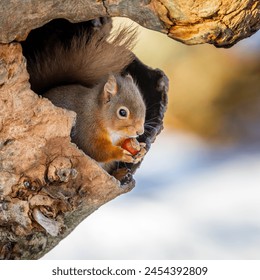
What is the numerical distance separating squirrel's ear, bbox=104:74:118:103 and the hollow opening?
0.08 meters

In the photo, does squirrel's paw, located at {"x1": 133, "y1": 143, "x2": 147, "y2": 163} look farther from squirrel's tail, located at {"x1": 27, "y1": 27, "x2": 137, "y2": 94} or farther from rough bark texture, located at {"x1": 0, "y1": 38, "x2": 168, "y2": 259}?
squirrel's tail, located at {"x1": 27, "y1": 27, "x2": 137, "y2": 94}

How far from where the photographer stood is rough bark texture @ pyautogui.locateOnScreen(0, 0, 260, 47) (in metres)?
1.69

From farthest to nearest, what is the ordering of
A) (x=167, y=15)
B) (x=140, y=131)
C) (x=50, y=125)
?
(x=140, y=131) < (x=50, y=125) < (x=167, y=15)

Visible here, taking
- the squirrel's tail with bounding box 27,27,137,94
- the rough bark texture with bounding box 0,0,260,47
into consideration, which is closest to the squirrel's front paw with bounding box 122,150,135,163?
the squirrel's tail with bounding box 27,27,137,94

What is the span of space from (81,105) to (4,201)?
399 mm

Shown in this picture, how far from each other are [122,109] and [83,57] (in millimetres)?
195

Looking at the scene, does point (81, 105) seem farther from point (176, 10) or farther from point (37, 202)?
point (176, 10)

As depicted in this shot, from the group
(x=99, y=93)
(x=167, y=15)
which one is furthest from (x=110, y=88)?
(x=167, y=15)

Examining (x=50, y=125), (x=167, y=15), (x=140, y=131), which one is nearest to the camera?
(x=167, y=15)

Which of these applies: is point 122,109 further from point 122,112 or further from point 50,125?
point 50,125

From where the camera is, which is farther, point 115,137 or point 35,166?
point 115,137

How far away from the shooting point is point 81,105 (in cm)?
216

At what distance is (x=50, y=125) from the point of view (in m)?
1.87

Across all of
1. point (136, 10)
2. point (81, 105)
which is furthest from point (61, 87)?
point (136, 10)
